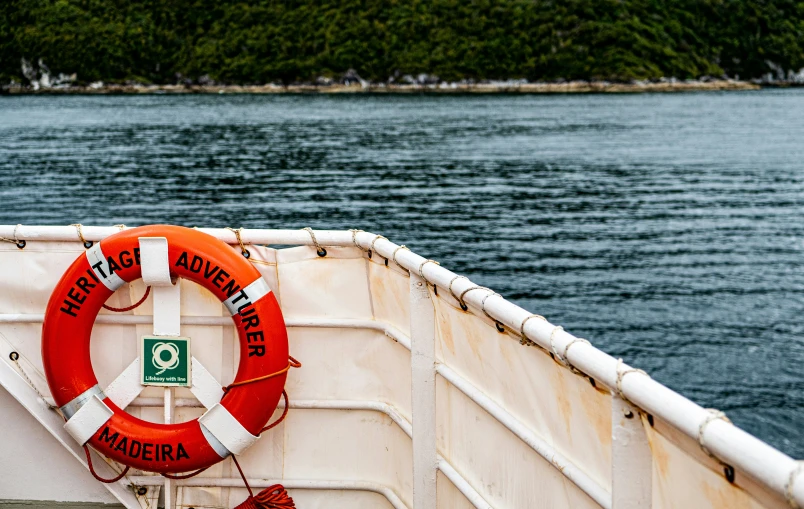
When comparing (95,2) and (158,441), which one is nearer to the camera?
(158,441)

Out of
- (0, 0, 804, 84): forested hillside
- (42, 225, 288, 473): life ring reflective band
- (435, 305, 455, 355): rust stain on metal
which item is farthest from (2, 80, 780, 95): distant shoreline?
(435, 305, 455, 355): rust stain on metal

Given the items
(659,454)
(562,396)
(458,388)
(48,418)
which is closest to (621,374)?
(659,454)

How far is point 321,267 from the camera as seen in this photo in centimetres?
338

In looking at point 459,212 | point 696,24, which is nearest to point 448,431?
point 459,212

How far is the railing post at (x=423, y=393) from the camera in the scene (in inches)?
116

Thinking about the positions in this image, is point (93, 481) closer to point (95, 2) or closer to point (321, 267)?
point (321, 267)

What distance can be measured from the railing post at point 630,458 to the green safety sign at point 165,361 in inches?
74.0

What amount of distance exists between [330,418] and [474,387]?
900mm

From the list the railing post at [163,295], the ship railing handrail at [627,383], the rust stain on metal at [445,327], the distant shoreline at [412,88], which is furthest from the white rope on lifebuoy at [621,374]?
the distant shoreline at [412,88]

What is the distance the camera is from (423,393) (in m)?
3.01

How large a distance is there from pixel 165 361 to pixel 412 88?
13288cm

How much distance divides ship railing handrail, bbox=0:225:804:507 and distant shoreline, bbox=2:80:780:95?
5015 inches

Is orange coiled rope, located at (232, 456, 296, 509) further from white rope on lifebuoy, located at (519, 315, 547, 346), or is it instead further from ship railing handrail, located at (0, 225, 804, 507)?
white rope on lifebuoy, located at (519, 315, 547, 346)

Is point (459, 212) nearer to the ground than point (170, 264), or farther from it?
nearer to the ground
